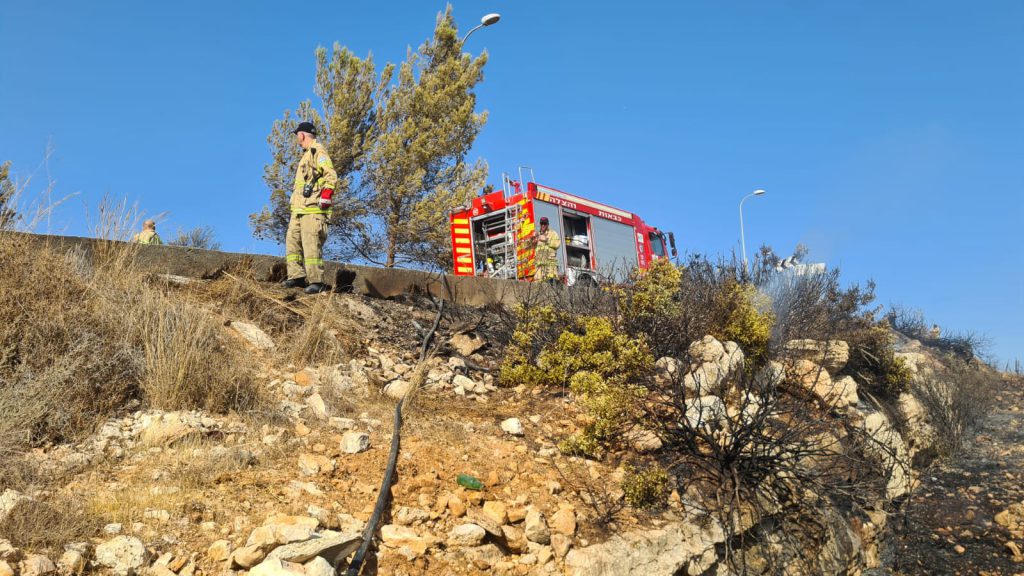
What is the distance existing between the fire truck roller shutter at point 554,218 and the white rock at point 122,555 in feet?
36.6

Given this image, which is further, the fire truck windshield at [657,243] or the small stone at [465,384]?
the fire truck windshield at [657,243]

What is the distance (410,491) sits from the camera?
3564mm

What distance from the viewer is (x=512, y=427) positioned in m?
4.70

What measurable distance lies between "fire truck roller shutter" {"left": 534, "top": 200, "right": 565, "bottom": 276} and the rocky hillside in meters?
6.96

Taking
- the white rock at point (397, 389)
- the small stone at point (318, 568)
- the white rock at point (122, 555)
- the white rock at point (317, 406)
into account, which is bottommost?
the small stone at point (318, 568)

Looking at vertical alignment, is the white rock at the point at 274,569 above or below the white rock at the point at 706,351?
below

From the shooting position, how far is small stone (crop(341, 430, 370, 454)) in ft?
12.7

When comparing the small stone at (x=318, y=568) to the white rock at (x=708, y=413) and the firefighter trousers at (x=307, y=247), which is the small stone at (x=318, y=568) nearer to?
the white rock at (x=708, y=413)

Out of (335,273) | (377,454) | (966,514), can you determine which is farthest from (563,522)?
(966,514)

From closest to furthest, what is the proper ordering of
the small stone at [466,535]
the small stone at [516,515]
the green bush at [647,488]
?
the small stone at [466,535] → the small stone at [516,515] → the green bush at [647,488]

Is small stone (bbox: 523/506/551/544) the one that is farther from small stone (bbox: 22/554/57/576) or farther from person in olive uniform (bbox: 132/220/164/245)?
person in olive uniform (bbox: 132/220/164/245)

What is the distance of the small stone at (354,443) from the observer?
12.7 feet

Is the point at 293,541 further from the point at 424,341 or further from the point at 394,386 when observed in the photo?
the point at 424,341

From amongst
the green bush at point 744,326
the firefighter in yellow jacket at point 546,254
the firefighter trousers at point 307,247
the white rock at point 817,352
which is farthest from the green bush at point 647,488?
the firefighter in yellow jacket at point 546,254
